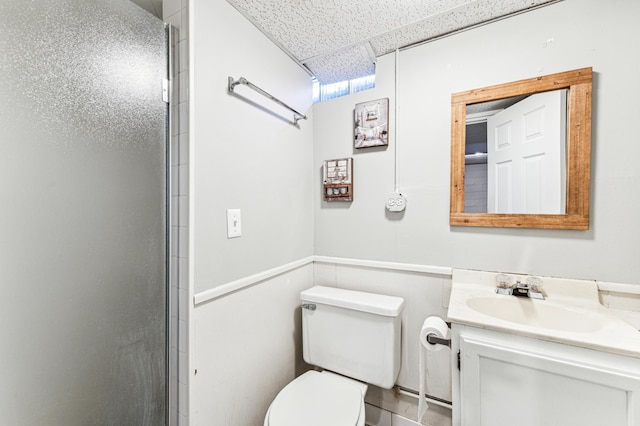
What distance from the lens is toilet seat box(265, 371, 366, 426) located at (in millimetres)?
1027

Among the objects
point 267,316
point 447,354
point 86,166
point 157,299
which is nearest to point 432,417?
point 447,354

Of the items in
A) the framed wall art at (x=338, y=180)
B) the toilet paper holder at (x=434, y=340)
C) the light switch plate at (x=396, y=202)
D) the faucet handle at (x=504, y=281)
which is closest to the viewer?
the toilet paper holder at (x=434, y=340)

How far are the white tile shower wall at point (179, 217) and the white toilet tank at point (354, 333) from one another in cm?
65

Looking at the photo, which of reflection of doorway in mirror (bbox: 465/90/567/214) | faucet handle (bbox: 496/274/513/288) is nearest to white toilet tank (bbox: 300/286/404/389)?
faucet handle (bbox: 496/274/513/288)

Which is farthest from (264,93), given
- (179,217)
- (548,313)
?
(548,313)

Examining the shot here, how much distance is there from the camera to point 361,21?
1.23m

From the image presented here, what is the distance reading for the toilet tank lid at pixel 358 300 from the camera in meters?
1.26

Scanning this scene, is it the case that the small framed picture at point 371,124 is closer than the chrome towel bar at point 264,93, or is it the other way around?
the chrome towel bar at point 264,93

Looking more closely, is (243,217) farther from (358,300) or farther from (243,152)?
(358,300)

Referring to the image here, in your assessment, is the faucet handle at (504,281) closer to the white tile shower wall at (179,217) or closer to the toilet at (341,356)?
the toilet at (341,356)

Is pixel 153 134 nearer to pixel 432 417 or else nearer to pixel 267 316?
pixel 267 316

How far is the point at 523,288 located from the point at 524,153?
625mm

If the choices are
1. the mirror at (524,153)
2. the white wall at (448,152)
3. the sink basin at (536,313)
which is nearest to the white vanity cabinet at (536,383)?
the sink basin at (536,313)

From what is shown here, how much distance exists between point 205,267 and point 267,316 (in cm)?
50
